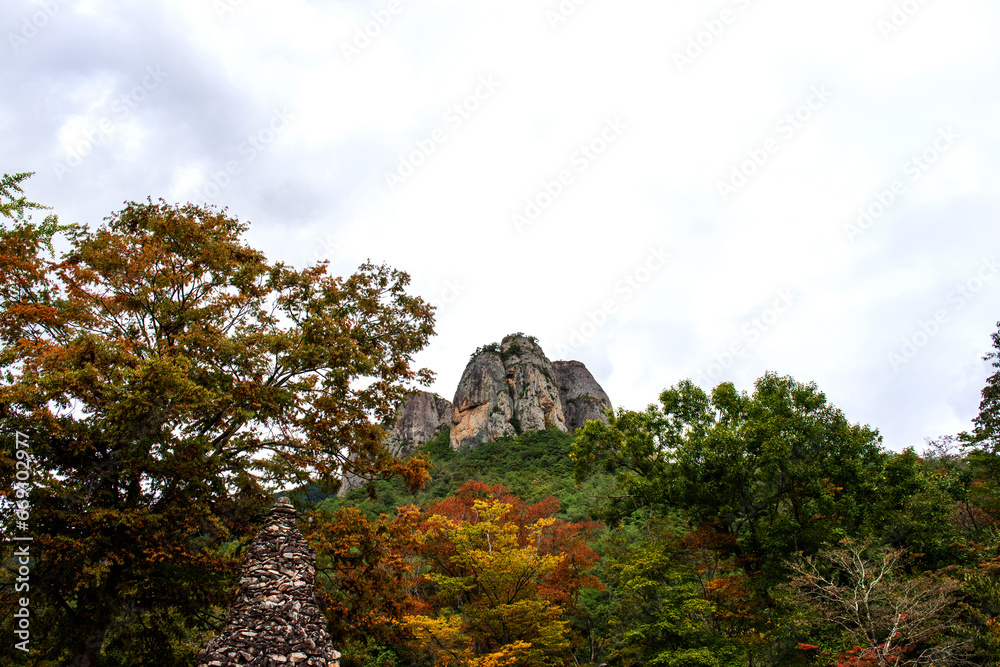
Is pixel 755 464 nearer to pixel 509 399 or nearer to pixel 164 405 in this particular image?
pixel 164 405

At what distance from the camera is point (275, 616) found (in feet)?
13.7

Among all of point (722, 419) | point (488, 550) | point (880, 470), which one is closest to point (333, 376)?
point (488, 550)

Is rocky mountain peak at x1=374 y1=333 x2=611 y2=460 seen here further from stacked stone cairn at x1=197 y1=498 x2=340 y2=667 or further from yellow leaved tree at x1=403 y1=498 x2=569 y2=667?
stacked stone cairn at x1=197 y1=498 x2=340 y2=667

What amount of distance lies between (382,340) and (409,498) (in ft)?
80.2

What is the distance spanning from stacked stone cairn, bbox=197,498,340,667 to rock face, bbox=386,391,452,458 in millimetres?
54978

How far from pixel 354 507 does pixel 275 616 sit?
3.58 meters

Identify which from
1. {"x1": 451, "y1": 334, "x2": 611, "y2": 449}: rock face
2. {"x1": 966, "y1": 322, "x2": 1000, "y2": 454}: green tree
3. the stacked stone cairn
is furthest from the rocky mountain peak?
the stacked stone cairn

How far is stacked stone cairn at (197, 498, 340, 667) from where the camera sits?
3965mm

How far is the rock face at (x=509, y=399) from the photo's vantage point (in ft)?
173

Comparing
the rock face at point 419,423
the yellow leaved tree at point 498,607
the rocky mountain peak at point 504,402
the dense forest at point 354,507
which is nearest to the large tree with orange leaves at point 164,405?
the dense forest at point 354,507

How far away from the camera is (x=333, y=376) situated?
8305mm

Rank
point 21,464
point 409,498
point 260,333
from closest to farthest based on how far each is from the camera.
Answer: point 21,464 < point 260,333 < point 409,498

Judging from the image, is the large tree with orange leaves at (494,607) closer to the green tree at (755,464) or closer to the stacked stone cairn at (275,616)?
the green tree at (755,464)

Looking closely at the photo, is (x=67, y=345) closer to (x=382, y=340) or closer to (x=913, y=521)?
(x=382, y=340)
